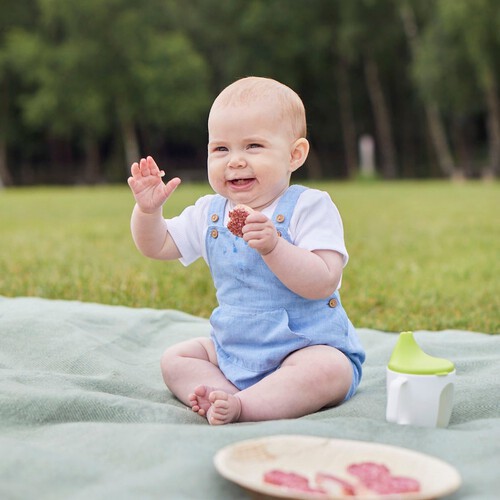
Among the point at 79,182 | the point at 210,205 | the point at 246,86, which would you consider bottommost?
the point at 79,182

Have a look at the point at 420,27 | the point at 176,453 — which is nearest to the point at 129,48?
the point at 420,27

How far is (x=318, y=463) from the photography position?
1761mm

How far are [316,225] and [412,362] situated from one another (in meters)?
0.49

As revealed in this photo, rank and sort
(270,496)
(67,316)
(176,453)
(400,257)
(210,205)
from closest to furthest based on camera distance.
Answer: (270,496) → (176,453) → (210,205) → (67,316) → (400,257)

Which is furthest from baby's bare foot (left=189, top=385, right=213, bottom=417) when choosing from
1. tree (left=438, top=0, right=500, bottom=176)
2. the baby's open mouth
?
tree (left=438, top=0, right=500, bottom=176)

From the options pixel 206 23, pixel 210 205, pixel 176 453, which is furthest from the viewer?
pixel 206 23

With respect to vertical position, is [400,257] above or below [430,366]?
below

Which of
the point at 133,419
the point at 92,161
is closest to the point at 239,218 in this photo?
the point at 133,419

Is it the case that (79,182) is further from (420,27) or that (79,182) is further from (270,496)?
(270,496)

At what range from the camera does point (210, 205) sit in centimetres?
260

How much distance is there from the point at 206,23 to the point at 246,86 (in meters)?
31.9

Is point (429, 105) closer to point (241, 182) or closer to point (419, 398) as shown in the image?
point (241, 182)

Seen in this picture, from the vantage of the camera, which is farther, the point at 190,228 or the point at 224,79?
the point at 224,79

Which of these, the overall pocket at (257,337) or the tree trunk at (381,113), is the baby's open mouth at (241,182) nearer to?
the overall pocket at (257,337)
